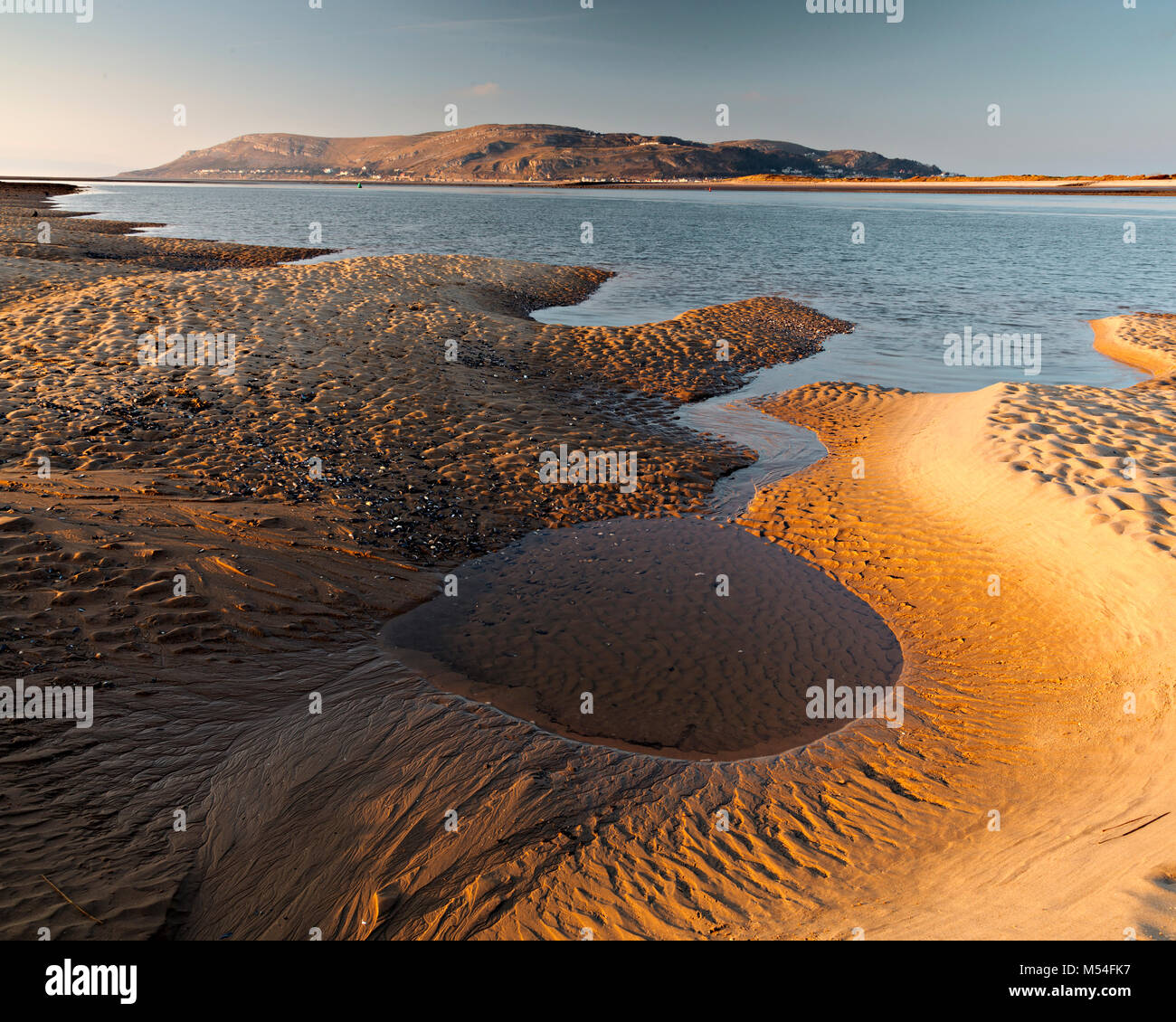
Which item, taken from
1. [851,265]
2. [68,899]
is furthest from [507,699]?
[851,265]

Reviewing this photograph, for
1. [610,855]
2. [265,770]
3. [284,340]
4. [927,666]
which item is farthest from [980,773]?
[284,340]

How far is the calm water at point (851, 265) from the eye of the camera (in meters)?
22.1

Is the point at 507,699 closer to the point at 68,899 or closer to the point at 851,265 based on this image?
the point at 68,899

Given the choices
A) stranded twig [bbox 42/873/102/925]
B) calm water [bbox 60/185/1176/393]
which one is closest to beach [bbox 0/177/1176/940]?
stranded twig [bbox 42/873/102/925]

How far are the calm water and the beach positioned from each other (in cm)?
863

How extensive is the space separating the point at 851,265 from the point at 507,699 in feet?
141

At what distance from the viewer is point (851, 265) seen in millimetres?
41562

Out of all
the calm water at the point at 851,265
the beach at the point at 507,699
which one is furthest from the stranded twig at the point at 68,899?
the calm water at the point at 851,265

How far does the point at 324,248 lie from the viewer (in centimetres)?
4012

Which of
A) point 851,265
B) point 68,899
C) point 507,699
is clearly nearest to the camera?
point 68,899

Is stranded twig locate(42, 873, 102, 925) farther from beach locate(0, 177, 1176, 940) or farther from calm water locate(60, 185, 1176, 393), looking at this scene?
calm water locate(60, 185, 1176, 393)

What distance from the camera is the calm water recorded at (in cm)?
2211

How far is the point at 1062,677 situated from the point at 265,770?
8.32m
